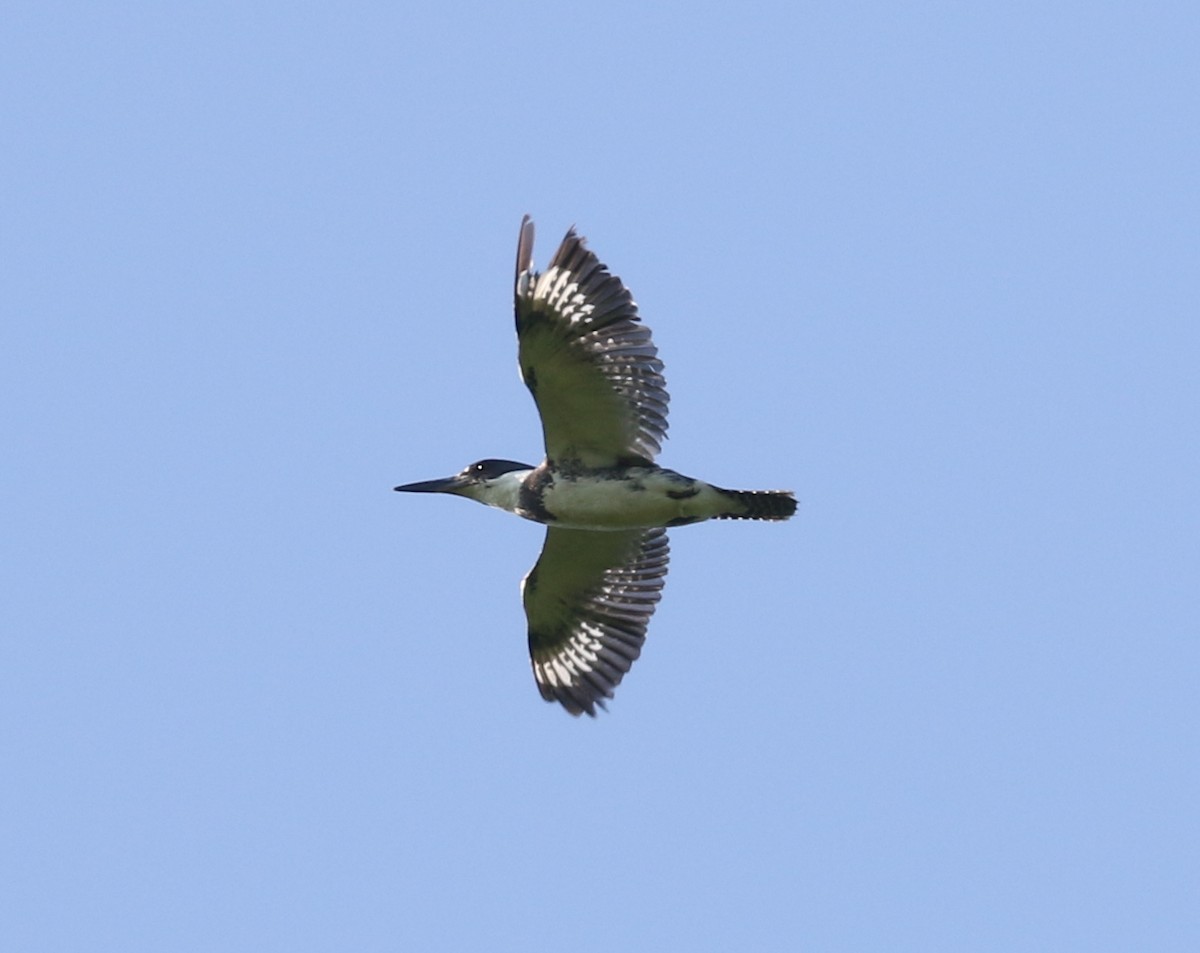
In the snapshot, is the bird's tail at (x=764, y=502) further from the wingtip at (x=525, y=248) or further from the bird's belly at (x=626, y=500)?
the wingtip at (x=525, y=248)

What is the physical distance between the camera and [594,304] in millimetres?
11500

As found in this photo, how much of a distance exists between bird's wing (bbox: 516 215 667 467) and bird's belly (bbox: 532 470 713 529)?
6.3 inches

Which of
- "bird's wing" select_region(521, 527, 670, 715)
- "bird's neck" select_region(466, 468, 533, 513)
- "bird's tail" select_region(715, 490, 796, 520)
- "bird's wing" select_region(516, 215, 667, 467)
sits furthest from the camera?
"bird's wing" select_region(521, 527, 670, 715)

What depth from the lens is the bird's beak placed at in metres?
→ 13.2

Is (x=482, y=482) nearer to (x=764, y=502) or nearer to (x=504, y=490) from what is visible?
(x=504, y=490)

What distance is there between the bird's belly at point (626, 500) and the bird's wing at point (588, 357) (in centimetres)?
16

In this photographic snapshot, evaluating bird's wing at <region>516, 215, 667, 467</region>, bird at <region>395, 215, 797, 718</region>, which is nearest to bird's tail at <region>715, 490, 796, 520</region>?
bird at <region>395, 215, 797, 718</region>

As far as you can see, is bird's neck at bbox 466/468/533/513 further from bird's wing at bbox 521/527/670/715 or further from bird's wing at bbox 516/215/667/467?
bird's wing at bbox 516/215/667/467

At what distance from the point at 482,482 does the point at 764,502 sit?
6.77ft

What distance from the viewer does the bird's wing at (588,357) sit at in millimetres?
11477

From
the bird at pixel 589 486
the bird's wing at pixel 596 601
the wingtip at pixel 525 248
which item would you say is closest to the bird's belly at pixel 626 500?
the bird at pixel 589 486

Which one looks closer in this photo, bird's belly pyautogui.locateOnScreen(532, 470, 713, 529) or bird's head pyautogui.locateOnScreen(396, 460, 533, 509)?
bird's belly pyautogui.locateOnScreen(532, 470, 713, 529)

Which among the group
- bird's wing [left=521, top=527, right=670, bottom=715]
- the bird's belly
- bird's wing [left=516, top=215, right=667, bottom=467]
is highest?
bird's wing [left=516, top=215, right=667, bottom=467]

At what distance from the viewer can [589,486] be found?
12.0 meters
